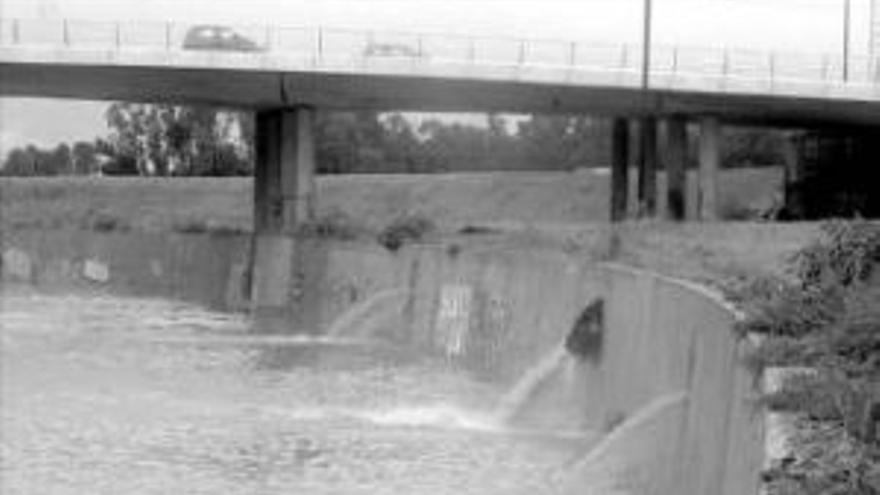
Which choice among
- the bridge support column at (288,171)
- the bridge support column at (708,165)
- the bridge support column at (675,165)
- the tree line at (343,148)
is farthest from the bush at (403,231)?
the tree line at (343,148)

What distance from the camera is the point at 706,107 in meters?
66.1

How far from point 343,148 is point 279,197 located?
67656 mm

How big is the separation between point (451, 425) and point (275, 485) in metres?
6.76

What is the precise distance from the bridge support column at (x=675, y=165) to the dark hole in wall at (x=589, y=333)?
41.0 m

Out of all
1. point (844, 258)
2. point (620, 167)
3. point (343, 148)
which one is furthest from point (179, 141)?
point (844, 258)

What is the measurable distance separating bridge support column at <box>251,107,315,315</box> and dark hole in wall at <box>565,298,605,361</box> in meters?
31.7

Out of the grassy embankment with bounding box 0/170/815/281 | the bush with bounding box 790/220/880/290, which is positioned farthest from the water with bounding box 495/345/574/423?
the grassy embankment with bounding box 0/170/815/281

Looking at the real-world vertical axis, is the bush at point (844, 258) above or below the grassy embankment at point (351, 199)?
above

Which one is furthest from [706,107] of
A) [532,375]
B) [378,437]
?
[378,437]

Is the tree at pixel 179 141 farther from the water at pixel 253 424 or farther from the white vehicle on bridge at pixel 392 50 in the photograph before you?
the water at pixel 253 424

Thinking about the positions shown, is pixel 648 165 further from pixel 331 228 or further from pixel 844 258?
pixel 844 258

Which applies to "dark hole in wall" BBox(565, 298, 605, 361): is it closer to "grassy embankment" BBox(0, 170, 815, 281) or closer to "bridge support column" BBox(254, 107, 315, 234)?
"bridge support column" BBox(254, 107, 315, 234)

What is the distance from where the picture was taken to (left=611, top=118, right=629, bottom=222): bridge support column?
241 feet

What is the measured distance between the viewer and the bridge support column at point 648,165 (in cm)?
6731
